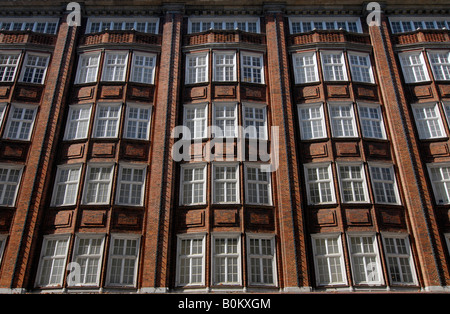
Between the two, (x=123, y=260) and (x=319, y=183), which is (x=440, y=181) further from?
(x=123, y=260)

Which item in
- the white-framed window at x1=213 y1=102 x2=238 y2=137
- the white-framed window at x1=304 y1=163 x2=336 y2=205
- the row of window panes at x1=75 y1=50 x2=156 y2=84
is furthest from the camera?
the row of window panes at x1=75 y1=50 x2=156 y2=84

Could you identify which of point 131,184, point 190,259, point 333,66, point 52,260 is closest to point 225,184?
point 190,259

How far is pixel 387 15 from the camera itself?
2567 centimetres

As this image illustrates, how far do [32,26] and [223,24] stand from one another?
12.8 metres

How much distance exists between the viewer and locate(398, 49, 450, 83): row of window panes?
Result: 23484 mm

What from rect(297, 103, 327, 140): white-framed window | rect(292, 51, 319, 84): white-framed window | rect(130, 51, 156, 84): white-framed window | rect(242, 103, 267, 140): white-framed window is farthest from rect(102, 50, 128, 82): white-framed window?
rect(297, 103, 327, 140): white-framed window

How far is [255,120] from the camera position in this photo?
21.9 m

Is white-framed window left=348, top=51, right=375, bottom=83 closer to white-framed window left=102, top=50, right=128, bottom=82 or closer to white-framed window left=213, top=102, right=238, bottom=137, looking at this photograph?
white-framed window left=213, top=102, right=238, bottom=137

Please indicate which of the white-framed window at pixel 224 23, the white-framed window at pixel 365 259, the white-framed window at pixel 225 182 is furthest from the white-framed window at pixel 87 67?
the white-framed window at pixel 365 259

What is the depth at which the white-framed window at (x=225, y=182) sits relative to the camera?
773 inches

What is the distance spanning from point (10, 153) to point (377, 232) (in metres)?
19.8

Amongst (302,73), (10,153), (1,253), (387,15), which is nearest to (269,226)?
(302,73)

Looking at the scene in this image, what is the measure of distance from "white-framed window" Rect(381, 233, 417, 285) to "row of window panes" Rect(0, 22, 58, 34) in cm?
2402

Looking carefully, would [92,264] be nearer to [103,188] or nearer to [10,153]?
[103,188]
